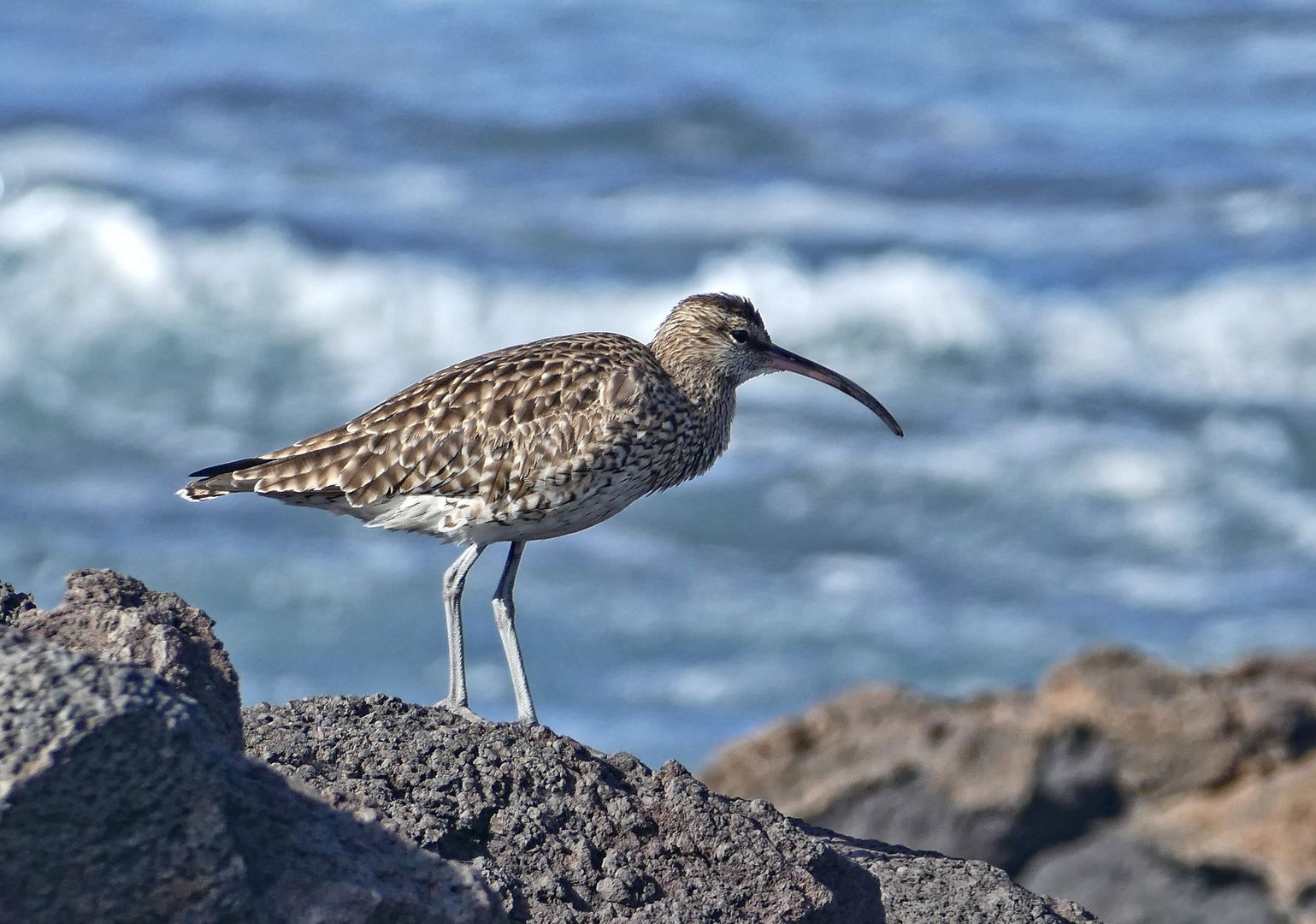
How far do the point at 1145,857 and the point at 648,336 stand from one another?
19.2 meters

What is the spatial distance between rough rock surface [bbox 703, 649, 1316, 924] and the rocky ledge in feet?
13.8

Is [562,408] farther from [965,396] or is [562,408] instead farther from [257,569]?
[965,396]

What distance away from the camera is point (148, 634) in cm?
501

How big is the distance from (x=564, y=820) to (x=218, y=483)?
3.27 m

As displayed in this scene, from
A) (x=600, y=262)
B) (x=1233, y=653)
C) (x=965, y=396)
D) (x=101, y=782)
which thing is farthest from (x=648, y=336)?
(x=101, y=782)

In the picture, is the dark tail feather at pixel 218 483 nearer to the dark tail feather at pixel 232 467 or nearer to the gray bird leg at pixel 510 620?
the dark tail feather at pixel 232 467

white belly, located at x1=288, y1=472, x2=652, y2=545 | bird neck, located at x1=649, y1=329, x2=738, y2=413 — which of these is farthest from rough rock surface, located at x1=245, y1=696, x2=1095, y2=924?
bird neck, located at x1=649, y1=329, x2=738, y2=413

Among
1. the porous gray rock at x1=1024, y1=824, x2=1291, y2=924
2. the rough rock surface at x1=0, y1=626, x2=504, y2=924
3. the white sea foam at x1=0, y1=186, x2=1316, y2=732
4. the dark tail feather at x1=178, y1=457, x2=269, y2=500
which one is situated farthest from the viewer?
the white sea foam at x1=0, y1=186, x2=1316, y2=732

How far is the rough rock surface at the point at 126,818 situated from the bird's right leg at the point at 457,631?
2872mm

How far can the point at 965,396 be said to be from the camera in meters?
27.7

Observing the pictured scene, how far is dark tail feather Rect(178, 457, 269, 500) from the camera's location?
8.33m

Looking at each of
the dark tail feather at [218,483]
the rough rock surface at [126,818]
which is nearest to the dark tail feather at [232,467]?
the dark tail feather at [218,483]

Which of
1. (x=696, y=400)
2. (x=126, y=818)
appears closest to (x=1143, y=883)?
(x=696, y=400)

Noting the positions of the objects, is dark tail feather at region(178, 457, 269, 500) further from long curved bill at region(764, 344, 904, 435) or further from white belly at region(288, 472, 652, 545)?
long curved bill at region(764, 344, 904, 435)
